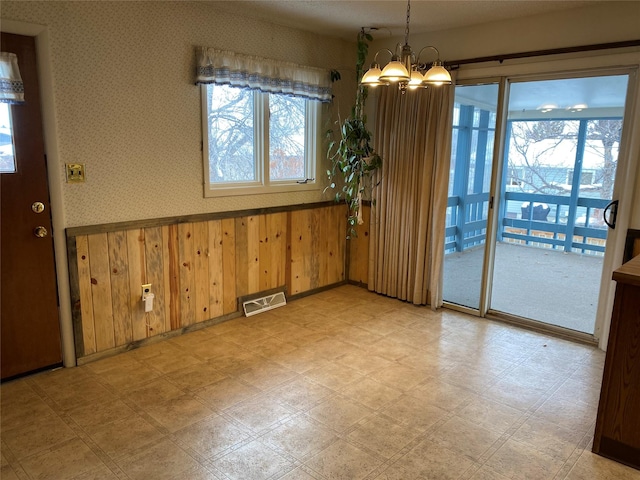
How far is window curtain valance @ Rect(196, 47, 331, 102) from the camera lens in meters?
3.34

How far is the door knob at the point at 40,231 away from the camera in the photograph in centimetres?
278

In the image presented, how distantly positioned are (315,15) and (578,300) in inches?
146

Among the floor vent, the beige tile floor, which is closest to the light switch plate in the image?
A: the beige tile floor

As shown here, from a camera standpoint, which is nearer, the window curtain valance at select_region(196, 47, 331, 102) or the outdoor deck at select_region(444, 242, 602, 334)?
the window curtain valance at select_region(196, 47, 331, 102)

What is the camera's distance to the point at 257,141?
13.0ft

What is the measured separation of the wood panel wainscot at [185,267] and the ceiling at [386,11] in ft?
5.28

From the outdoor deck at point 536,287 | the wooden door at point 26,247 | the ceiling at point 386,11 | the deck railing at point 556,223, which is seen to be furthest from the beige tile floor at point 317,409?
the deck railing at point 556,223

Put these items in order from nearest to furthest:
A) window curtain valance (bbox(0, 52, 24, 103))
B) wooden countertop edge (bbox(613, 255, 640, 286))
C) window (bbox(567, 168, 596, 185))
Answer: wooden countertop edge (bbox(613, 255, 640, 286))
window curtain valance (bbox(0, 52, 24, 103))
window (bbox(567, 168, 596, 185))

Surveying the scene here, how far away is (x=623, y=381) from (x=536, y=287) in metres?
3.01

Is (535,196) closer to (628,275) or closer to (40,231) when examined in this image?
(628,275)

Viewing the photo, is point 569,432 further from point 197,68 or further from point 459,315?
point 197,68

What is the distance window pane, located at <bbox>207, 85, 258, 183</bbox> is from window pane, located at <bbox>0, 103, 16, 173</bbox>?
Answer: 4.44 feet

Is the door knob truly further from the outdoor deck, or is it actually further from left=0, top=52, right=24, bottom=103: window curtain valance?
the outdoor deck

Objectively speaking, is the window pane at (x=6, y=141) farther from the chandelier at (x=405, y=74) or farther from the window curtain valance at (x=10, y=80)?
the chandelier at (x=405, y=74)
